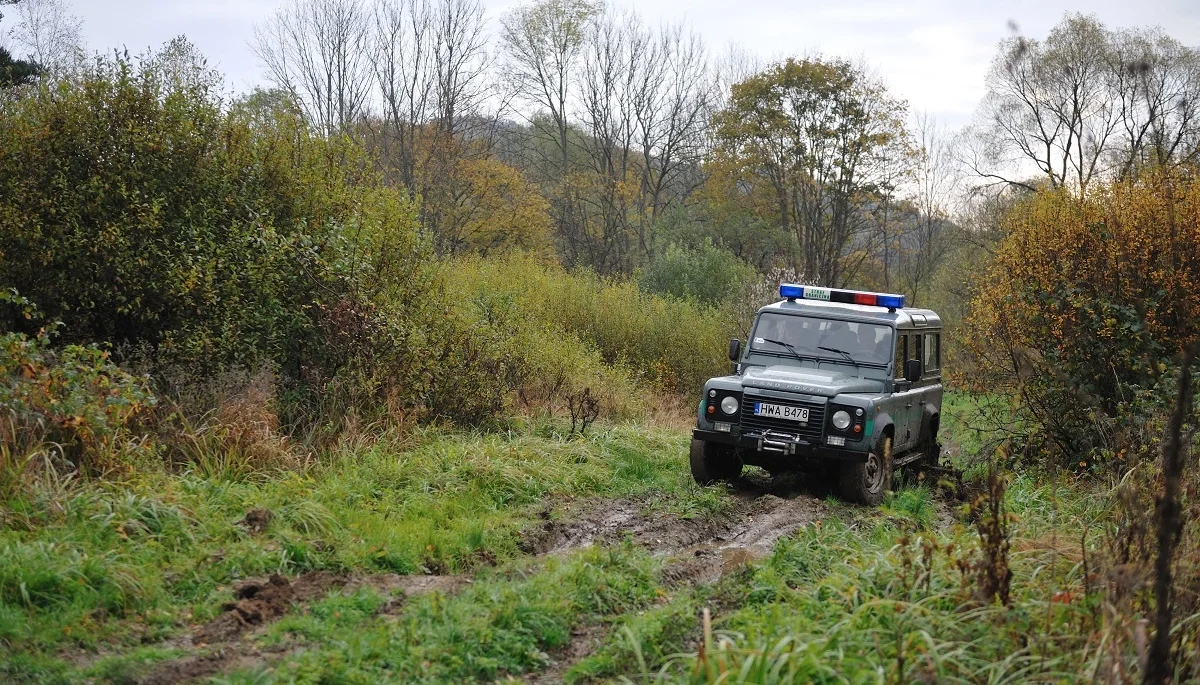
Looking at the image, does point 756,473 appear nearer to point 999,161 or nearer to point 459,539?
point 459,539

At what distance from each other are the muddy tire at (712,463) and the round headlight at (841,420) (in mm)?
1352

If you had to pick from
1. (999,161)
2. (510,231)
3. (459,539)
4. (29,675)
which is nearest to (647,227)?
(510,231)

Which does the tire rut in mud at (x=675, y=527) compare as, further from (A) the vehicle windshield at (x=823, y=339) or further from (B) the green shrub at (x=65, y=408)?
(B) the green shrub at (x=65, y=408)

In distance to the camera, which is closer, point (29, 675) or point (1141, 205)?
point (29, 675)

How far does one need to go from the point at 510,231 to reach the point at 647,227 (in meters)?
8.19

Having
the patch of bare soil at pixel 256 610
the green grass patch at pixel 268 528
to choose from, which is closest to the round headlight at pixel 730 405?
the green grass patch at pixel 268 528

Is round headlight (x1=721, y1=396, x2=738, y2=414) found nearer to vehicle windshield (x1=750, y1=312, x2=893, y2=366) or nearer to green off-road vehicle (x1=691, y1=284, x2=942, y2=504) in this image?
green off-road vehicle (x1=691, y1=284, x2=942, y2=504)

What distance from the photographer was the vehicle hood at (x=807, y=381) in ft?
30.6

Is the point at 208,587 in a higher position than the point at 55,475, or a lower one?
lower

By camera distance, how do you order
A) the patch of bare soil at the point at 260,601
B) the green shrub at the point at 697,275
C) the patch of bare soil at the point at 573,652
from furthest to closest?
the green shrub at the point at 697,275 < the patch of bare soil at the point at 260,601 < the patch of bare soil at the point at 573,652

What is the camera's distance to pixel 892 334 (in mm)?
10227

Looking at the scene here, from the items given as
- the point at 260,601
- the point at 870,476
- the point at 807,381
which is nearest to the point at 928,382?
the point at 870,476

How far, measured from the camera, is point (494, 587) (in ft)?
19.7

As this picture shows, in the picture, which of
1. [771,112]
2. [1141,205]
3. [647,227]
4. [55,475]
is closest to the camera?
[55,475]
